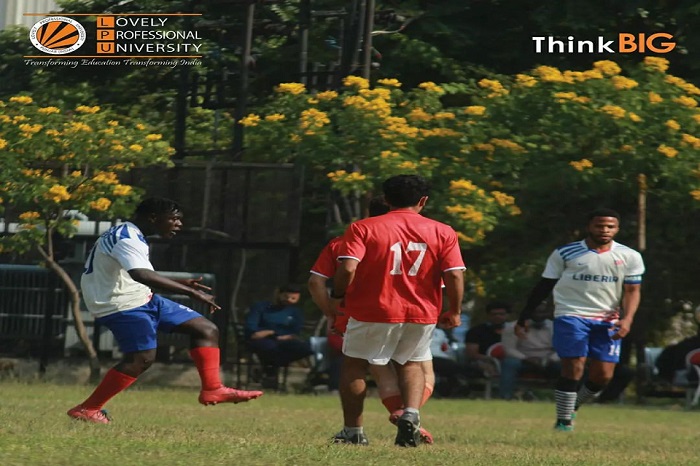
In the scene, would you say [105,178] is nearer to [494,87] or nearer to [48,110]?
[48,110]

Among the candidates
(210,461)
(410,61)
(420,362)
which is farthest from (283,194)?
(210,461)

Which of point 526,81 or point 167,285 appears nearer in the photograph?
point 167,285

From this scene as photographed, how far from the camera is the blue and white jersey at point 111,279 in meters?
10.4

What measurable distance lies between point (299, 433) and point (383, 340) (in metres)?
1.89

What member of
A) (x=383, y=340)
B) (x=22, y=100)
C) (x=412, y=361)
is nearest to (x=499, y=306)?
(x=22, y=100)

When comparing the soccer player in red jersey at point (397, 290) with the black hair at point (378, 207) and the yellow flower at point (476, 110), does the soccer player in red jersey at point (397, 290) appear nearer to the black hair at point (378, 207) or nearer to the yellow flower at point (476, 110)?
the black hair at point (378, 207)

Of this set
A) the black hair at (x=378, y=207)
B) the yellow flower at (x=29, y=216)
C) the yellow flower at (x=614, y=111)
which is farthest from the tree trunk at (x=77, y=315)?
the black hair at (x=378, y=207)

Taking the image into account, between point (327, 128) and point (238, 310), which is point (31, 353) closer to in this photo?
point (238, 310)

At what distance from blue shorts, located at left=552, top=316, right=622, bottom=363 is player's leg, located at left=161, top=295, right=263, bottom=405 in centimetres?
322

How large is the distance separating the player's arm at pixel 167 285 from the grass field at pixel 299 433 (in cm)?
84

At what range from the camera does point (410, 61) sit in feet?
72.9

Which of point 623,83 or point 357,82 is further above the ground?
point 623,83

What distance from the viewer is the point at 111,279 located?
34.6 ft

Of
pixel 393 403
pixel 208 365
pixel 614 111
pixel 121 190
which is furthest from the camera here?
pixel 614 111
